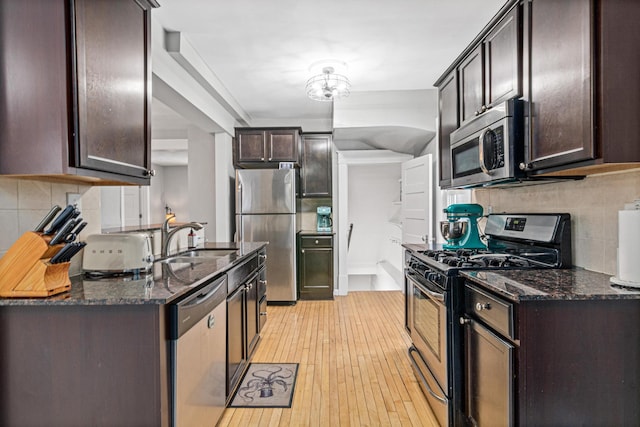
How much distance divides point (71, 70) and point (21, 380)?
1.17 meters

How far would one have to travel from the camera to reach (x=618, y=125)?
4.73ft

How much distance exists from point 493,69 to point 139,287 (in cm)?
217

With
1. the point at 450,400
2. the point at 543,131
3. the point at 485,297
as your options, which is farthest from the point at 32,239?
the point at 543,131

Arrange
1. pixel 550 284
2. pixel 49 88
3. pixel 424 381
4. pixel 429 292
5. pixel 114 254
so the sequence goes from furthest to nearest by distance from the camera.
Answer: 1. pixel 424 381
2. pixel 429 292
3. pixel 114 254
4. pixel 550 284
5. pixel 49 88

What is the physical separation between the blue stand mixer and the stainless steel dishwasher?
5.28ft

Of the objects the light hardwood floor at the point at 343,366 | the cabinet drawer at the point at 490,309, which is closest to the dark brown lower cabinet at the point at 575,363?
the cabinet drawer at the point at 490,309

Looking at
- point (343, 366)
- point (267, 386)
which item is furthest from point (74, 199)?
point (343, 366)

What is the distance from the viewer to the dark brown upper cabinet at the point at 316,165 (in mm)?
5316

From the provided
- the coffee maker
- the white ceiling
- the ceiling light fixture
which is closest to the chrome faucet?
the white ceiling

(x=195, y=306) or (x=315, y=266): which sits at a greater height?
(x=195, y=306)

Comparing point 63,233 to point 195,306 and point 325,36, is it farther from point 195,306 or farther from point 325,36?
point 325,36

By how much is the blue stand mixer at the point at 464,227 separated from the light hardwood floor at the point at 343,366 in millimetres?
1039

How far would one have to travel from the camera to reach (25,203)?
1.72 meters

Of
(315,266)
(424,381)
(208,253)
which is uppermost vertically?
(208,253)
